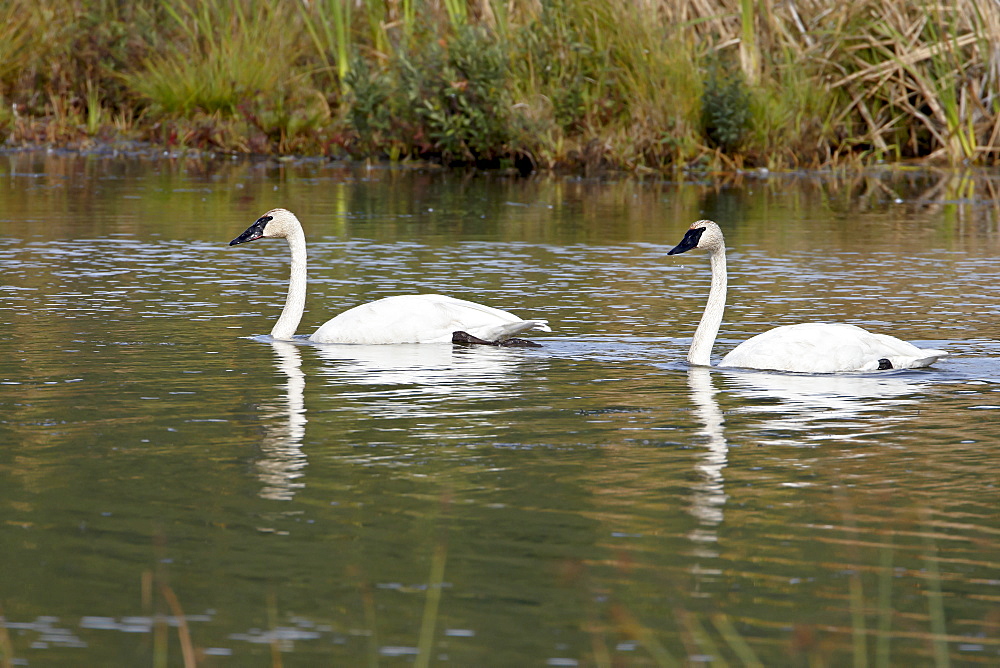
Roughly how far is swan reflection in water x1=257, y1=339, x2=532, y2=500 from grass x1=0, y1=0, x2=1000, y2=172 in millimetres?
13707

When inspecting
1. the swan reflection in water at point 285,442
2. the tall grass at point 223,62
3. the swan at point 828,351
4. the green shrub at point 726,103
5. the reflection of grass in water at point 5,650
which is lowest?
the reflection of grass in water at point 5,650

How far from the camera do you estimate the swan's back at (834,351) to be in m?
9.38

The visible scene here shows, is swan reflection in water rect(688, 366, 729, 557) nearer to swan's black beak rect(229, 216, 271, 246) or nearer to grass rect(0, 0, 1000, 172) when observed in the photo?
Answer: swan's black beak rect(229, 216, 271, 246)

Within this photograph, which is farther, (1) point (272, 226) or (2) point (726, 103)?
(2) point (726, 103)

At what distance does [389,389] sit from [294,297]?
237 centimetres

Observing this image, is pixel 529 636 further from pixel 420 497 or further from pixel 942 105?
pixel 942 105

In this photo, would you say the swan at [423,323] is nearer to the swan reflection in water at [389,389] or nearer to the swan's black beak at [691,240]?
the swan reflection in water at [389,389]

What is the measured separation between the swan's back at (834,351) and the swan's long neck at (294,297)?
3.15 meters

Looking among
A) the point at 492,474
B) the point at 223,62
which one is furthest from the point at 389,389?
the point at 223,62

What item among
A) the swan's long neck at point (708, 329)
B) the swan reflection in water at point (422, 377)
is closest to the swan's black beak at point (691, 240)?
the swan's long neck at point (708, 329)

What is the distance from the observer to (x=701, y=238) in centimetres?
1038

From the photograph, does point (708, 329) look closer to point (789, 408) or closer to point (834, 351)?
point (834, 351)

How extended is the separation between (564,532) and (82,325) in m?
5.90

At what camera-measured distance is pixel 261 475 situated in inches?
269
